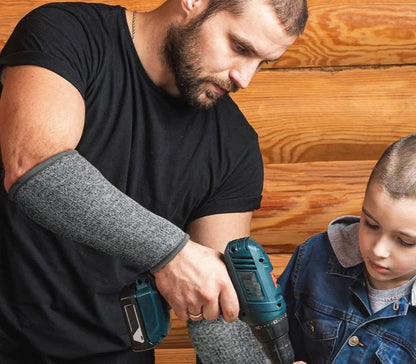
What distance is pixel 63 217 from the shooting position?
5.08ft

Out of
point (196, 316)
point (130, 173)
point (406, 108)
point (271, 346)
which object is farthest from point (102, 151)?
point (406, 108)

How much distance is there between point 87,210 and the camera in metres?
1.53

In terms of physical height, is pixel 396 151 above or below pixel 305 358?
above

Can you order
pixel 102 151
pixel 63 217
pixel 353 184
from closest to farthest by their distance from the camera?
pixel 63 217
pixel 102 151
pixel 353 184

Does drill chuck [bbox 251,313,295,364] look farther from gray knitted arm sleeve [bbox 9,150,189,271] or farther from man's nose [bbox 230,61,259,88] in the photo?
man's nose [bbox 230,61,259,88]

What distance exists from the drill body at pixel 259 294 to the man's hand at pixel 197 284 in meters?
0.02

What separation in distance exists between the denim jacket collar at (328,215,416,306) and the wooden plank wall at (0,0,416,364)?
1.35ft

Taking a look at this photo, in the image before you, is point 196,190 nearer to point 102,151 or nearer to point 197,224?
point 197,224

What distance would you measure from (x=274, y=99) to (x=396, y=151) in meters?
0.72

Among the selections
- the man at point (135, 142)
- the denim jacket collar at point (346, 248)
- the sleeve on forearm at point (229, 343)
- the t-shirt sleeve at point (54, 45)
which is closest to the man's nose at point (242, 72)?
the man at point (135, 142)

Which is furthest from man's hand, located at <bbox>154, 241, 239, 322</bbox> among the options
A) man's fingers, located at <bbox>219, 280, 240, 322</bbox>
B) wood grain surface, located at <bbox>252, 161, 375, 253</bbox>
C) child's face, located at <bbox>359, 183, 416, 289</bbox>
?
wood grain surface, located at <bbox>252, 161, 375, 253</bbox>

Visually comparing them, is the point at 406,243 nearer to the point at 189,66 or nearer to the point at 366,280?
the point at 366,280

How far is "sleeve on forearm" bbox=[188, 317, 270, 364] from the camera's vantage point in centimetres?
198

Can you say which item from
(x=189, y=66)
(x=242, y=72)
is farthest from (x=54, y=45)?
(x=242, y=72)
